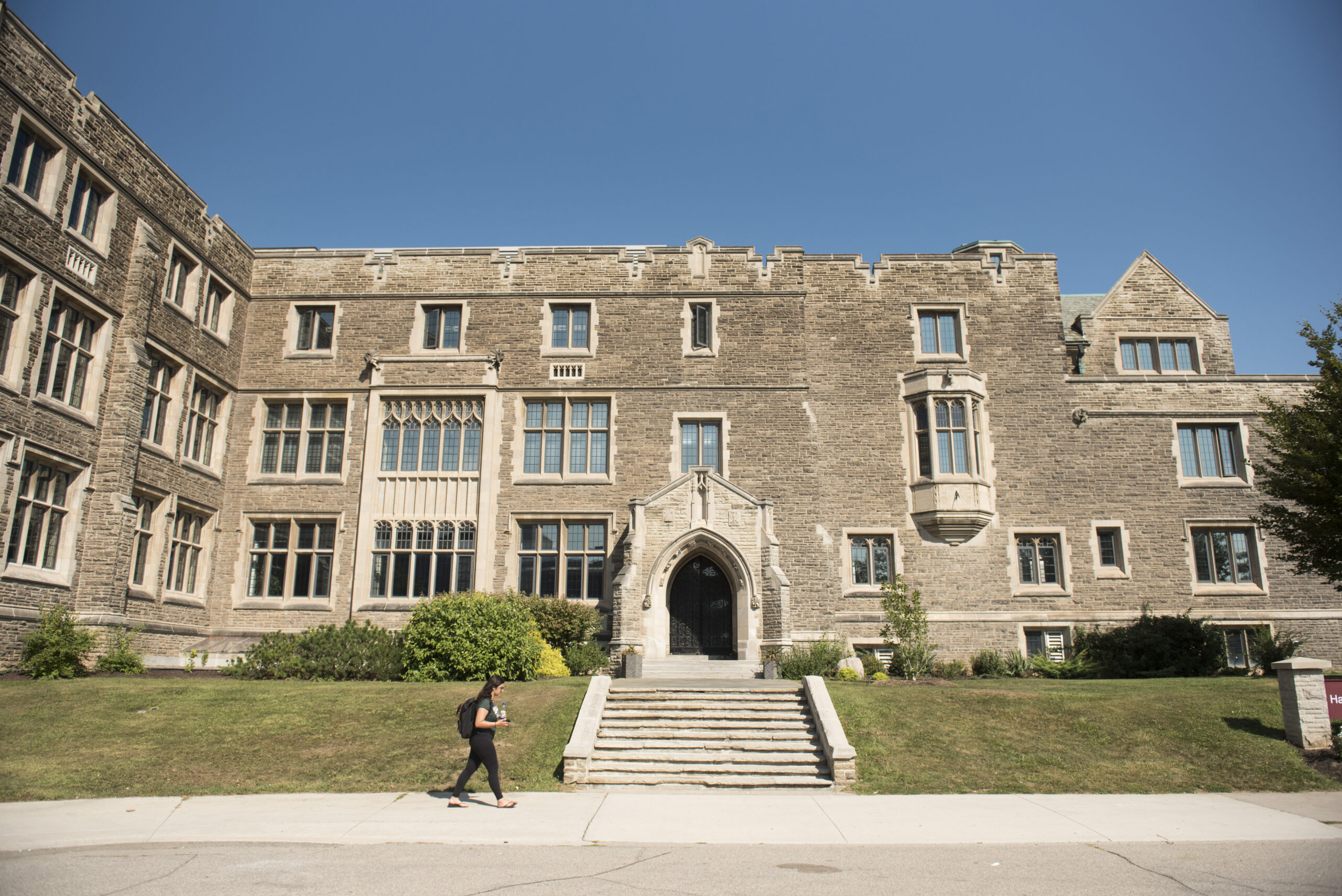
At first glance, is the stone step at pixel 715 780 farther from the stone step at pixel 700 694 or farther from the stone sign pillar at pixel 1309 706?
the stone sign pillar at pixel 1309 706

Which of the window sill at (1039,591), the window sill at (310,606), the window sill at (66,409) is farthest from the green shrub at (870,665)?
the window sill at (66,409)

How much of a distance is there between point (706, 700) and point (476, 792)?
4625mm

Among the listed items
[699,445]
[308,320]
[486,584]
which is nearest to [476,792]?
[486,584]

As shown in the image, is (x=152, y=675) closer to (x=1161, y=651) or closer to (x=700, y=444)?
(x=700, y=444)

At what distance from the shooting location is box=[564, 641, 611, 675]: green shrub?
1914 centimetres

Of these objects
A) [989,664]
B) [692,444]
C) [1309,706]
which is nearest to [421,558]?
[692,444]

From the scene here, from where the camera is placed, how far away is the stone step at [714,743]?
12672mm

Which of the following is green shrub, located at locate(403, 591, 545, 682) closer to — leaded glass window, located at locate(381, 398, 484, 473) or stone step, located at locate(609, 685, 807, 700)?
stone step, located at locate(609, 685, 807, 700)

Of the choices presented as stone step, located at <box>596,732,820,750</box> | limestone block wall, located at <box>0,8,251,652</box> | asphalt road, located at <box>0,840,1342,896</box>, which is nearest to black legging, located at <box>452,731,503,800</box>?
asphalt road, located at <box>0,840,1342,896</box>

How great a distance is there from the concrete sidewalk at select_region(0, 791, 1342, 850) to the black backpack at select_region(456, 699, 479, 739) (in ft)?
2.83

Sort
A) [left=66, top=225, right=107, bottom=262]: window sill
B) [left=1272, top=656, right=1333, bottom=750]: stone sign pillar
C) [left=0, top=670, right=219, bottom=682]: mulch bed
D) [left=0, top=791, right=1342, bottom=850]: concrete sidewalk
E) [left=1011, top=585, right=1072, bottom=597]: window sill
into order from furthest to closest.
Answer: [left=1011, top=585, right=1072, bottom=597]: window sill, [left=66, top=225, right=107, bottom=262]: window sill, [left=0, top=670, right=219, bottom=682]: mulch bed, [left=1272, top=656, right=1333, bottom=750]: stone sign pillar, [left=0, top=791, right=1342, bottom=850]: concrete sidewalk

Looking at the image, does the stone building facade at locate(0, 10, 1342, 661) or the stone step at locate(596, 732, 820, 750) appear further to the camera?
the stone building facade at locate(0, 10, 1342, 661)

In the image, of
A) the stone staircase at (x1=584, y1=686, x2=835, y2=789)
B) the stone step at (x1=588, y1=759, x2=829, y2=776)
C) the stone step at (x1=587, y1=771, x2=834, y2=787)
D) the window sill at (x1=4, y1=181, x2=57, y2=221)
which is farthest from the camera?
the window sill at (x1=4, y1=181, x2=57, y2=221)

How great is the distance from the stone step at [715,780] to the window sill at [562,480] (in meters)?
10.9
